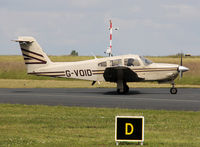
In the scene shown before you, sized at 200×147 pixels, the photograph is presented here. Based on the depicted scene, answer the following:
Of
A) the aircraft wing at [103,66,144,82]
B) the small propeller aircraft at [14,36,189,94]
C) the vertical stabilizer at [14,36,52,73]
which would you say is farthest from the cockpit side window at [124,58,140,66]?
the vertical stabilizer at [14,36,52,73]

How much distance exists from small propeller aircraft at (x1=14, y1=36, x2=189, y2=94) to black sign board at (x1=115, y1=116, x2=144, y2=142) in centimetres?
1695

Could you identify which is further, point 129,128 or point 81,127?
point 81,127

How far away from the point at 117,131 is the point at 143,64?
18.3 metres

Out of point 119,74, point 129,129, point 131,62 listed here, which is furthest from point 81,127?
point 131,62

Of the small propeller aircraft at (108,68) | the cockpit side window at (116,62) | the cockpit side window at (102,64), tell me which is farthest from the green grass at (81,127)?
the cockpit side window at (102,64)

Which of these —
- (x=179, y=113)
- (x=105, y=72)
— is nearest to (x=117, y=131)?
(x=179, y=113)

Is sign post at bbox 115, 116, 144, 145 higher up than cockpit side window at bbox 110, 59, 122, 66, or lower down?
lower down

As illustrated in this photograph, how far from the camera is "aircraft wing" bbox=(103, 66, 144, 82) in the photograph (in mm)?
27134

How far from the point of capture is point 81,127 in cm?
1359

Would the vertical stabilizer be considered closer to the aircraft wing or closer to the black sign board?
the aircraft wing

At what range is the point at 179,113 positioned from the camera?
17.7m

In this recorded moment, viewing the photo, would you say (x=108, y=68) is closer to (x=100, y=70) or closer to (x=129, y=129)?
(x=100, y=70)

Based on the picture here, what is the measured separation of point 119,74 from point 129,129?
1783 cm

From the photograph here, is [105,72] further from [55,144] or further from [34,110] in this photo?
→ [55,144]
